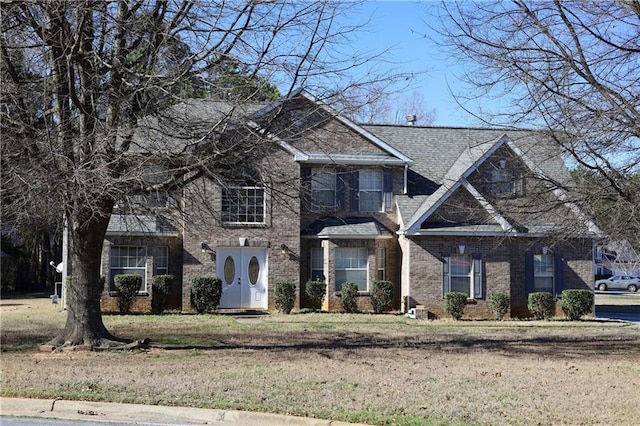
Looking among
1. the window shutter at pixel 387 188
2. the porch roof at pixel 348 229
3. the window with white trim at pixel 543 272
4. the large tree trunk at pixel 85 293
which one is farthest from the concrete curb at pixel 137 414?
the window with white trim at pixel 543 272

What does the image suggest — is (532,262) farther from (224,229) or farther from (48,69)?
(48,69)

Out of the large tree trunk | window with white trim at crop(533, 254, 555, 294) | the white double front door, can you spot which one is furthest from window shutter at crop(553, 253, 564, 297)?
the large tree trunk

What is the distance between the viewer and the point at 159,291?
25250 mm

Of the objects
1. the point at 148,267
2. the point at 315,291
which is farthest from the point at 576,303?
the point at 148,267

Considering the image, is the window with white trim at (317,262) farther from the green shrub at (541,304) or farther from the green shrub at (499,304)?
the green shrub at (541,304)

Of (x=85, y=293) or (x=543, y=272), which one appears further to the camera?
(x=543, y=272)

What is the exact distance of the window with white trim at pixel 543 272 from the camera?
1053 inches

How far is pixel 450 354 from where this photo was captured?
15.4m

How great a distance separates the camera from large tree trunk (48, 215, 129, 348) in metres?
15.1

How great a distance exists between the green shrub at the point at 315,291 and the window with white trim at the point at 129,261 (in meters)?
5.54

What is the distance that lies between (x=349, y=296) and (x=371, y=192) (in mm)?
3932

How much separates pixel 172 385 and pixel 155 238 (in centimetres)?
1517

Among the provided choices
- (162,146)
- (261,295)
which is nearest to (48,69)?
(162,146)

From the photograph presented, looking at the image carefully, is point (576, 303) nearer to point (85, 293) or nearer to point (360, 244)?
point (360, 244)
